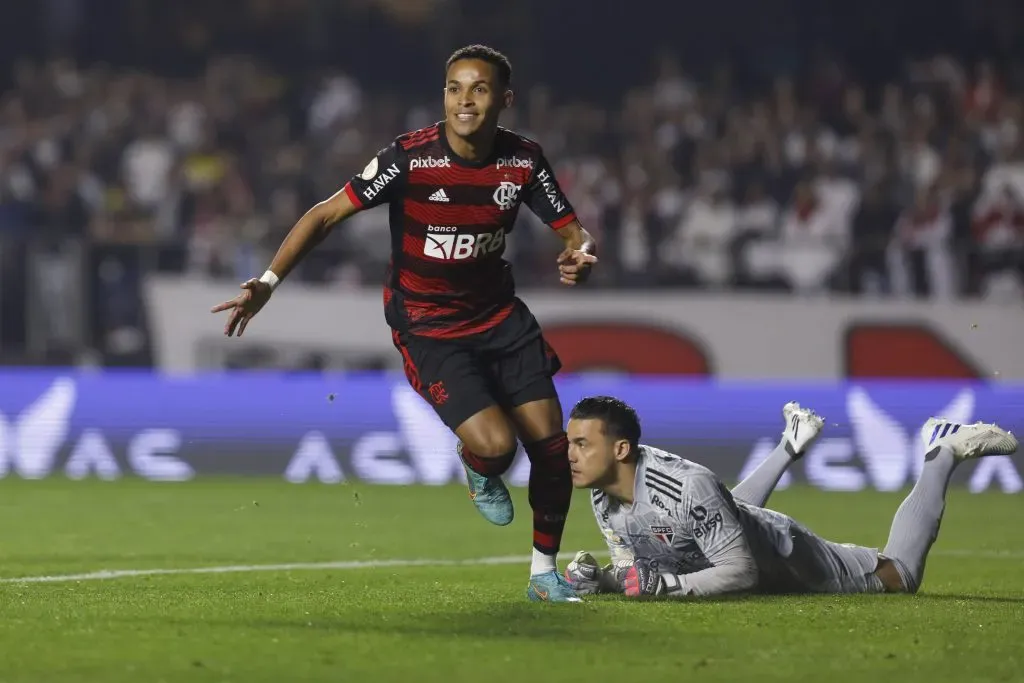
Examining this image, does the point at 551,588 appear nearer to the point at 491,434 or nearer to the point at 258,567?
the point at 491,434

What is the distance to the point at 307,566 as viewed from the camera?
914 centimetres

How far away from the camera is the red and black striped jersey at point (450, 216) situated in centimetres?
719

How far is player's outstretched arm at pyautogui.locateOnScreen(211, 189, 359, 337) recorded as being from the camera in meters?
6.70

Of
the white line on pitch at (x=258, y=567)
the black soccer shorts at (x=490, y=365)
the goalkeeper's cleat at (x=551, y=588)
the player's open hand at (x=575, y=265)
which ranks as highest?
the player's open hand at (x=575, y=265)

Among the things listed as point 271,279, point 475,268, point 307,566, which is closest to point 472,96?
point 475,268

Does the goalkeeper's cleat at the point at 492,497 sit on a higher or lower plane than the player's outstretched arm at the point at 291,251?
lower

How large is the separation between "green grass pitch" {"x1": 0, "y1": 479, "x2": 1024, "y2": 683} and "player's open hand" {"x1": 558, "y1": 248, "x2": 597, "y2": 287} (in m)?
1.33

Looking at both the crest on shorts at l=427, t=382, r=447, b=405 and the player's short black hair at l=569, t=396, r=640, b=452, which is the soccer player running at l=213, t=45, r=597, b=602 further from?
the player's short black hair at l=569, t=396, r=640, b=452

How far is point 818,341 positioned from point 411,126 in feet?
21.6

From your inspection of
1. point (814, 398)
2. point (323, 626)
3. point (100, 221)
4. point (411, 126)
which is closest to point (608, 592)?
point (323, 626)

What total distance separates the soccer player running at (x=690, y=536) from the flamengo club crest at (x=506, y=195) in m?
0.90

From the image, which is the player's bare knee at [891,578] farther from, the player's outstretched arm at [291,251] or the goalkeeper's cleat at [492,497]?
the player's outstretched arm at [291,251]

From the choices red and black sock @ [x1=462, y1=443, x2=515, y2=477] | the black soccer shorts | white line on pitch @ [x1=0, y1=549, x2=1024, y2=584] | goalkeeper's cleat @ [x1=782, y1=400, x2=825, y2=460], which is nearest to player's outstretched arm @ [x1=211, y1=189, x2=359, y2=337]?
the black soccer shorts

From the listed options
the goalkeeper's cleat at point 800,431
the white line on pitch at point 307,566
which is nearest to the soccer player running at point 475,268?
the goalkeeper's cleat at point 800,431
